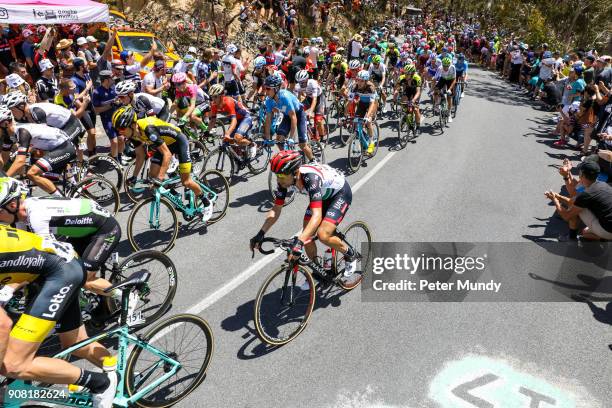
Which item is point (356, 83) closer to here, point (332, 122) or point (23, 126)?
point (332, 122)

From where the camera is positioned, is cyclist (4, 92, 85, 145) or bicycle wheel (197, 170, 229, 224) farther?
bicycle wheel (197, 170, 229, 224)

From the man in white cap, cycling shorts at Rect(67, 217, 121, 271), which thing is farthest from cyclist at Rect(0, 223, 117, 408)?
the man in white cap

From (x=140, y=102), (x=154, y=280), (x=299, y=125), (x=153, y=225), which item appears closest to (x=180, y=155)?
(x=153, y=225)

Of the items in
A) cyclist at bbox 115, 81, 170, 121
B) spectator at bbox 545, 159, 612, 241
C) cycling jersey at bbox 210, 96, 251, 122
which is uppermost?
cyclist at bbox 115, 81, 170, 121

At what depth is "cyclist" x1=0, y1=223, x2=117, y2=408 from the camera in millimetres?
3215

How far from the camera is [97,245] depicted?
4629 millimetres

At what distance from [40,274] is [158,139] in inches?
141

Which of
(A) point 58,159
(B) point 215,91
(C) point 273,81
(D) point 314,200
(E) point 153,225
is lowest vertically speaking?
(E) point 153,225

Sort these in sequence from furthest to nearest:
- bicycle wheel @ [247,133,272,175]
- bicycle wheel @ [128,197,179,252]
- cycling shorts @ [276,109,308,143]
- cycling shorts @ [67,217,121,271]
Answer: bicycle wheel @ [247,133,272,175] < cycling shorts @ [276,109,308,143] < bicycle wheel @ [128,197,179,252] < cycling shorts @ [67,217,121,271]

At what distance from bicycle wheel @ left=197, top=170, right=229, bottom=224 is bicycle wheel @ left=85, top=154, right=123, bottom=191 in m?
1.70

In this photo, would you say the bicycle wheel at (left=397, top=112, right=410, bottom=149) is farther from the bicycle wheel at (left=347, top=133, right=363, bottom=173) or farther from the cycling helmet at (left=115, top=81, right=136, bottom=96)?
the cycling helmet at (left=115, top=81, right=136, bottom=96)

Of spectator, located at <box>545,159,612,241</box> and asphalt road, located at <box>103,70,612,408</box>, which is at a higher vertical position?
spectator, located at <box>545,159,612,241</box>

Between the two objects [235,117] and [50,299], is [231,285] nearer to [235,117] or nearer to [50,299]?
[50,299]

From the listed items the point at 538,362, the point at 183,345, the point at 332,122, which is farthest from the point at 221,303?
the point at 332,122
